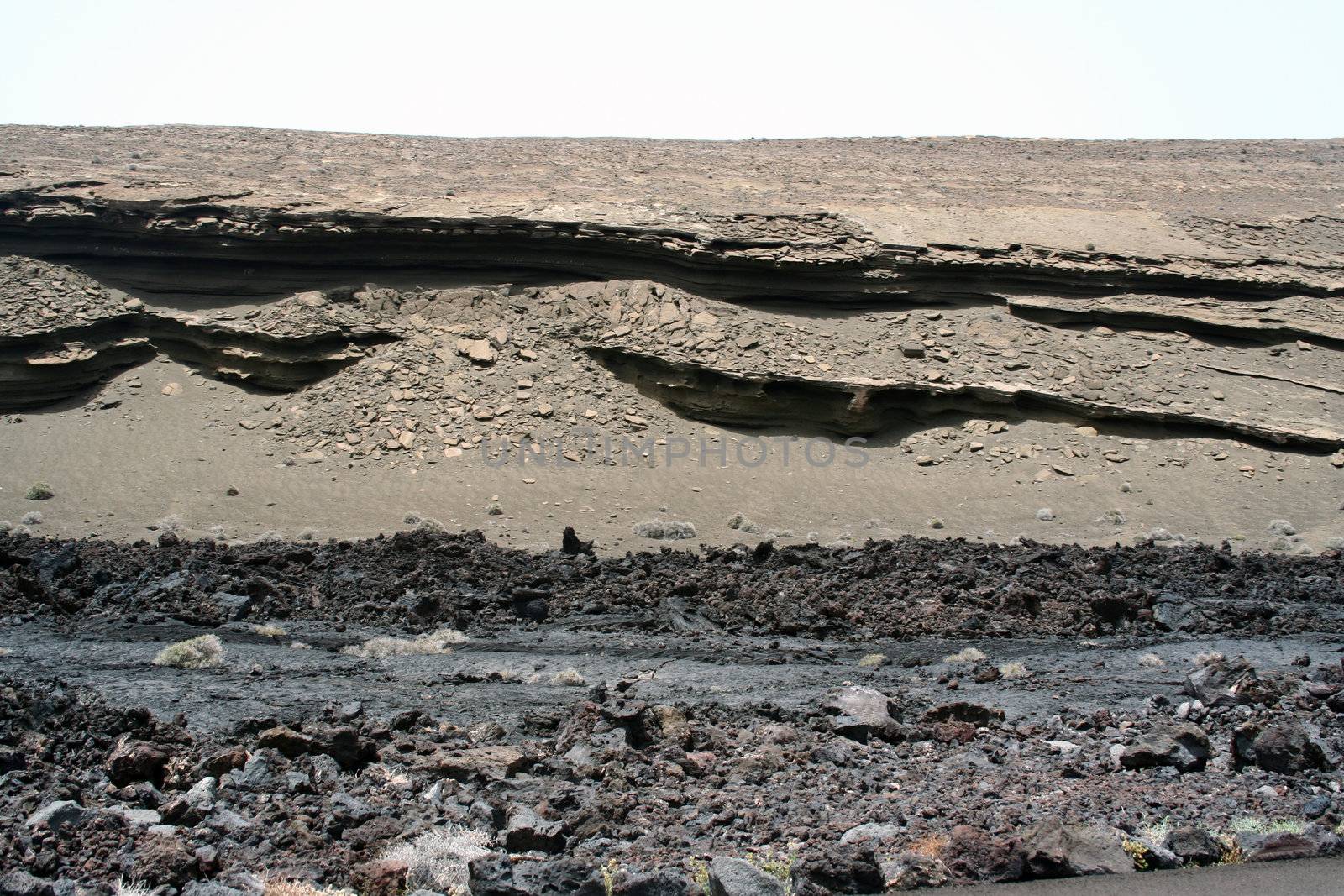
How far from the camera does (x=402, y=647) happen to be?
10.9 meters

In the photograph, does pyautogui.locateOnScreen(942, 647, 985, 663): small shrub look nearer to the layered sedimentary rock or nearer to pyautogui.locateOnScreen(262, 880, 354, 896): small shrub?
pyautogui.locateOnScreen(262, 880, 354, 896): small shrub

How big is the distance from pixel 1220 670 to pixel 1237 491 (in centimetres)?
1178

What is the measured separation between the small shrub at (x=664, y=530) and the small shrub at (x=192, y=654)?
8.13m

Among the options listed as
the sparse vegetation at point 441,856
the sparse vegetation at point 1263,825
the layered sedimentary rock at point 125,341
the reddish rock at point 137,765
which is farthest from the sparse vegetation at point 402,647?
the layered sedimentary rock at point 125,341

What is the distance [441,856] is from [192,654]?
5381 millimetres

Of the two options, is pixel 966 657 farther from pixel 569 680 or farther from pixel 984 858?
pixel 984 858

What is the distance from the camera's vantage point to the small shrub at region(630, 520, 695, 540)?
56.9 feet

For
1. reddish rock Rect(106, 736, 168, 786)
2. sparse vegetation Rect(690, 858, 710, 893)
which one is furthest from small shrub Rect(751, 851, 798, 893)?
reddish rock Rect(106, 736, 168, 786)

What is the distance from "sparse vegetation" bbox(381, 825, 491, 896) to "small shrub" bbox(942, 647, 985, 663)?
236 inches

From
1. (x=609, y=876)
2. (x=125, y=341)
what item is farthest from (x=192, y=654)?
(x=125, y=341)

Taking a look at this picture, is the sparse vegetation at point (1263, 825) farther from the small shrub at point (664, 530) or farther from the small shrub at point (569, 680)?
the small shrub at point (664, 530)

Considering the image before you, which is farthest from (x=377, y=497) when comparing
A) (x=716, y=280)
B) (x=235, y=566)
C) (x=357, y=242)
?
(x=716, y=280)

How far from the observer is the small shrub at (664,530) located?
17344 millimetres

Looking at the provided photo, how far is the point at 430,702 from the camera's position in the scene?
8.69 meters
